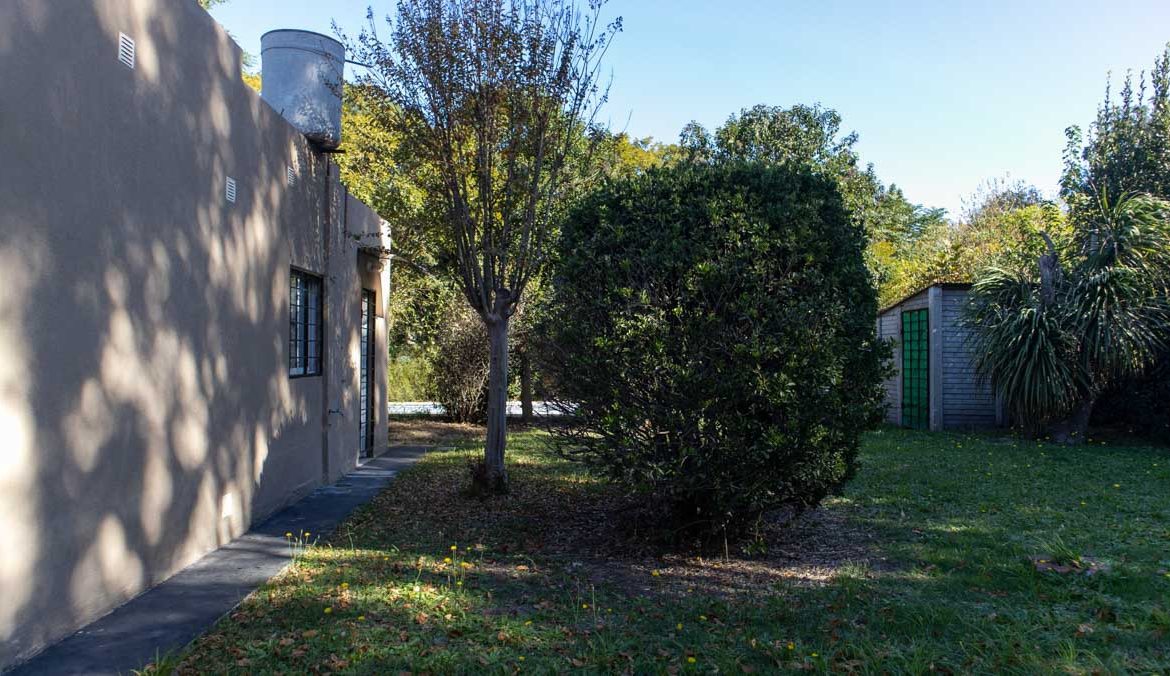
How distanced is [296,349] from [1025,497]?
6951 millimetres

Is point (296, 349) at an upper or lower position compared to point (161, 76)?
lower

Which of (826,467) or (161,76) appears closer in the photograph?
(161,76)

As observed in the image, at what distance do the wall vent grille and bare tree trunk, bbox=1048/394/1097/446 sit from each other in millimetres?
12350

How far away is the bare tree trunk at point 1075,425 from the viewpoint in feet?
38.7

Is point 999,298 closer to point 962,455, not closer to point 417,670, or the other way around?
point 962,455

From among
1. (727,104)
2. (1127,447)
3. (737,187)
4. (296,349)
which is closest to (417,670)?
(737,187)

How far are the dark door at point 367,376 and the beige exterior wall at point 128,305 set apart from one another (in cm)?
358

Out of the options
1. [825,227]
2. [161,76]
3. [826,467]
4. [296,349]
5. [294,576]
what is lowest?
[294,576]

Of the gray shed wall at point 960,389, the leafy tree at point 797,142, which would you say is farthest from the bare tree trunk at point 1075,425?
the leafy tree at point 797,142

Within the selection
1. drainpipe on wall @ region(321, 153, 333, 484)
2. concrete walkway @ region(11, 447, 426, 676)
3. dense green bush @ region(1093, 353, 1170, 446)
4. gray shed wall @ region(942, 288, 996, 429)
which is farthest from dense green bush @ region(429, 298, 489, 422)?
dense green bush @ region(1093, 353, 1170, 446)

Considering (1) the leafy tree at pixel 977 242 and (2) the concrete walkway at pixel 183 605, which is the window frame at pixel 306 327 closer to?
(2) the concrete walkway at pixel 183 605

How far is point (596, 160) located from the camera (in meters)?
8.92

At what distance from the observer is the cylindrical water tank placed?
7.60m

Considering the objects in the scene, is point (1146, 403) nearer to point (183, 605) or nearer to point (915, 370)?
point (915, 370)
